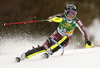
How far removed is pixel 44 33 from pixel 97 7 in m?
4.54

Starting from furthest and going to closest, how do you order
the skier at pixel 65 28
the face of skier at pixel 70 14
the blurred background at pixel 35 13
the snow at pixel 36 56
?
the blurred background at pixel 35 13
the face of skier at pixel 70 14
the skier at pixel 65 28
the snow at pixel 36 56

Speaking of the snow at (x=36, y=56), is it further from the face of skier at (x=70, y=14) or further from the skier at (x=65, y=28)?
the face of skier at (x=70, y=14)

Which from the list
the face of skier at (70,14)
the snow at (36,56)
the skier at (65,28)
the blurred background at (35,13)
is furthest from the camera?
the blurred background at (35,13)

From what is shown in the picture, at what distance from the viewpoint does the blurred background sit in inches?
304

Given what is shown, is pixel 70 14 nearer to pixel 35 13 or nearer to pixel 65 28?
pixel 65 28

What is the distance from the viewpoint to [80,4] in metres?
10.3

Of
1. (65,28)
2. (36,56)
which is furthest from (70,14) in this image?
(36,56)

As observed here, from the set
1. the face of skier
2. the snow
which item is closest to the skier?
the face of skier

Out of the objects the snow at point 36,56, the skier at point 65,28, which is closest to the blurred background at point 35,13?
the snow at point 36,56

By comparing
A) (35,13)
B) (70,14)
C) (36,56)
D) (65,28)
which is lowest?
(36,56)

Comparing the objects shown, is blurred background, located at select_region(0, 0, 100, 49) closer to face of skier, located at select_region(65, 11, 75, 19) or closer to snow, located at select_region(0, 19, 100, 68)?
snow, located at select_region(0, 19, 100, 68)

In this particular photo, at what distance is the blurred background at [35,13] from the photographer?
7.72 meters

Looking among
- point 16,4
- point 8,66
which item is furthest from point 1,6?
point 8,66

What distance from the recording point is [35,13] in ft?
31.0
